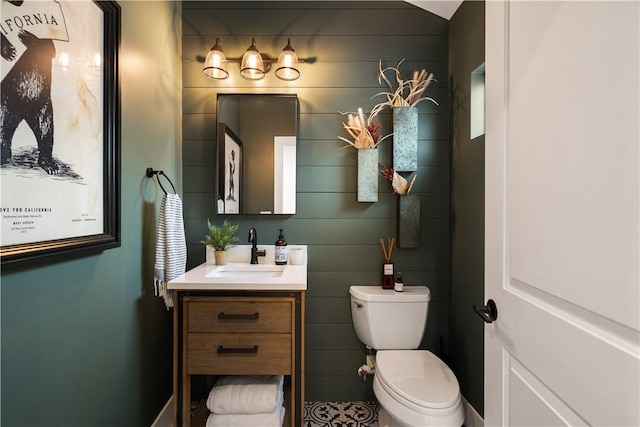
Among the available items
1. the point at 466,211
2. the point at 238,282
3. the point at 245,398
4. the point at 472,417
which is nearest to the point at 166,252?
the point at 238,282

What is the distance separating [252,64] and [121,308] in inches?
56.9

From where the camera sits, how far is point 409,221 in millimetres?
1786

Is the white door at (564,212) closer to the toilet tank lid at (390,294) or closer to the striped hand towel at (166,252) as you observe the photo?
the toilet tank lid at (390,294)

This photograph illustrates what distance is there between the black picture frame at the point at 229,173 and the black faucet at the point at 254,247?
0.18m

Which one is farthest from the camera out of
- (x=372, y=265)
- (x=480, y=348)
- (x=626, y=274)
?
(x=372, y=265)

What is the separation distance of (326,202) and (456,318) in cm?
106

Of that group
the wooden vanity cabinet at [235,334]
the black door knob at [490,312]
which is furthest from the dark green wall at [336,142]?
the black door knob at [490,312]

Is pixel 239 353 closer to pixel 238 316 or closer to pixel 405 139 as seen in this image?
pixel 238 316

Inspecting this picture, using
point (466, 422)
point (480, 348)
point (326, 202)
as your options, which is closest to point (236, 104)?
point (326, 202)

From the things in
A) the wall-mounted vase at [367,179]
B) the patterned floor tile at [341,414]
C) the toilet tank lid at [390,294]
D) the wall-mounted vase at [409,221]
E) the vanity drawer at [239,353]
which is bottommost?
the patterned floor tile at [341,414]

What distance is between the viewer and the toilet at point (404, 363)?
120cm

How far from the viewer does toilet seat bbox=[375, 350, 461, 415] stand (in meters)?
1.19

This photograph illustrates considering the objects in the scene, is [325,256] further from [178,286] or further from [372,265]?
[178,286]

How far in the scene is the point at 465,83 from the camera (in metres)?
1.64
